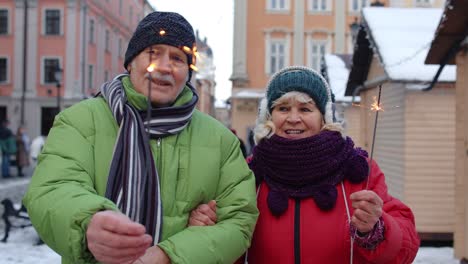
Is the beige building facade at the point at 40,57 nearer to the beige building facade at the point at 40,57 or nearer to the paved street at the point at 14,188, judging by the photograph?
the beige building facade at the point at 40,57

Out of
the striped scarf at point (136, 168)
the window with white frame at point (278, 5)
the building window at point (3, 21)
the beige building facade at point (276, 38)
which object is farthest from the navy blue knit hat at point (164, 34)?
the building window at point (3, 21)

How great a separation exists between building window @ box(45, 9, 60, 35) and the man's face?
36.7 meters

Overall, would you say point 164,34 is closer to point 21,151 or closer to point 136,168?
point 136,168

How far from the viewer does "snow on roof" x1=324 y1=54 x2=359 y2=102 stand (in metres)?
15.2

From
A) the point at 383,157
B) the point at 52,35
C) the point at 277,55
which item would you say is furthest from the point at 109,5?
the point at 383,157

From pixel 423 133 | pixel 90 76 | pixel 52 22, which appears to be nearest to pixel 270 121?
pixel 423 133

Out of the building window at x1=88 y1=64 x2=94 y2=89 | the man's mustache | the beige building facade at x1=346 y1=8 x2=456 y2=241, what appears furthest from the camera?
the building window at x1=88 y1=64 x2=94 y2=89

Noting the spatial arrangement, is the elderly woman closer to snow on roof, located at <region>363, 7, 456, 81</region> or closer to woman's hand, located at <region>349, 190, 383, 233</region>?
woman's hand, located at <region>349, 190, 383, 233</region>

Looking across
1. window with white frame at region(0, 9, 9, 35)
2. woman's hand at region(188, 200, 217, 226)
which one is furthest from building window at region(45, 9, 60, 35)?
woman's hand at region(188, 200, 217, 226)

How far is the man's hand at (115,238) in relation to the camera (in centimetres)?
151

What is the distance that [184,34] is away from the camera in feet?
6.76

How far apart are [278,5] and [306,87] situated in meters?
29.1

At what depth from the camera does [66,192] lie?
1.71m

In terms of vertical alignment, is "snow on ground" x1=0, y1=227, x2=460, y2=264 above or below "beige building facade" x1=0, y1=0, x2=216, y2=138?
below
